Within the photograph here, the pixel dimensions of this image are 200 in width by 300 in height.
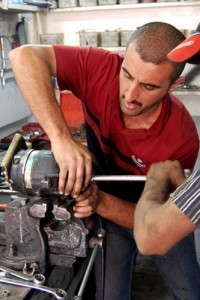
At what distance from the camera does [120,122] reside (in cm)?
114

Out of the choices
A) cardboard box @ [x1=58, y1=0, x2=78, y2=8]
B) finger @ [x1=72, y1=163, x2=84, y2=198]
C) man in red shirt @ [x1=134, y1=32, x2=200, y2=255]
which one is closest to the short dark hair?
man in red shirt @ [x1=134, y1=32, x2=200, y2=255]

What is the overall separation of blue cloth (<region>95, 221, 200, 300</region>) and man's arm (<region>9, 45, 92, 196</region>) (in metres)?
0.49

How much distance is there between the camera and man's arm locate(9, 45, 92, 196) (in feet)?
2.74

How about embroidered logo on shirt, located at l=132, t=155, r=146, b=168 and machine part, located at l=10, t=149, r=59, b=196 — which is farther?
embroidered logo on shirt, located at l=132, t=155, r=146, b=168

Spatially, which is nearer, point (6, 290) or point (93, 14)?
point (6, 290)

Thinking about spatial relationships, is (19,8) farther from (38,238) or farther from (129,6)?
(38,238)

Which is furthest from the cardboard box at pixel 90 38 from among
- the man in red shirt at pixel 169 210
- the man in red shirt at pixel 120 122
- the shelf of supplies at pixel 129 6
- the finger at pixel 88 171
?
the finger at pixel 88 171

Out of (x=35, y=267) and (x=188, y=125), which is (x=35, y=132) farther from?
(x=35, y=267)

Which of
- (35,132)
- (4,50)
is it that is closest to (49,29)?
(4,50)

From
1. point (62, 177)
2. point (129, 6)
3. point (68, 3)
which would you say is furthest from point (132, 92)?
point (68, 3)

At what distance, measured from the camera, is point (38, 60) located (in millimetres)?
1040

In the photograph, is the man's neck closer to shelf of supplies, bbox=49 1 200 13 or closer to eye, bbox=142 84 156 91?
eye, bbox=142 84 156 91

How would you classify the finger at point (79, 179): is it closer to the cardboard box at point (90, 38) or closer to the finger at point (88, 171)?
the finger at point (88, 171)

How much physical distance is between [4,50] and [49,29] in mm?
581
